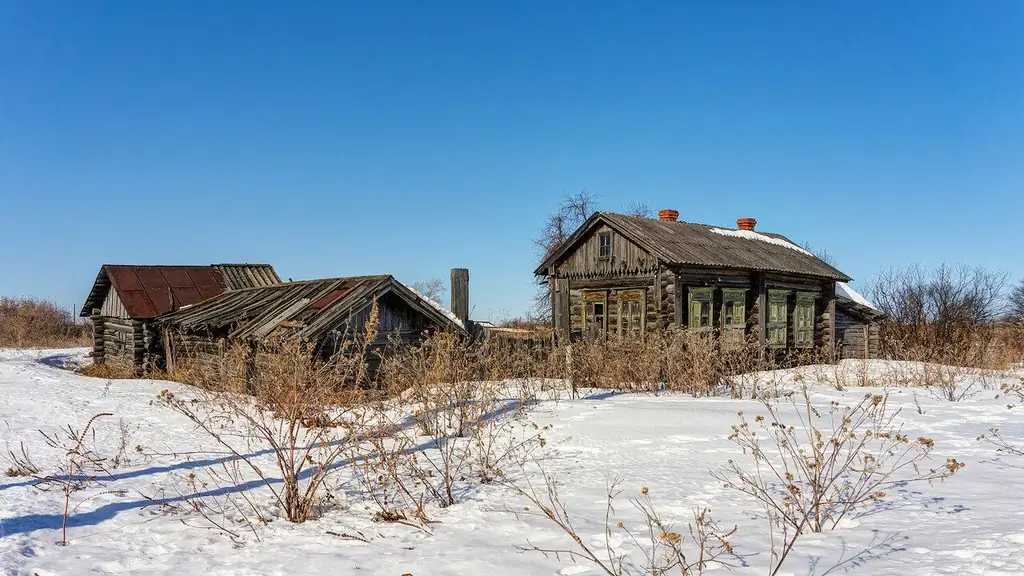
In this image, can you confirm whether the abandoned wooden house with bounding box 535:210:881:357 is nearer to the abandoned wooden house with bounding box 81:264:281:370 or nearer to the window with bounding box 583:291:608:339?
the window with bounding box 583:291:608:339

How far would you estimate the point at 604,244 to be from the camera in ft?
62.4

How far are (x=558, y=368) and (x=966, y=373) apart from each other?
26.9 feet

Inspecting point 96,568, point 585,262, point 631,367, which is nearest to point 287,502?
point 96,568

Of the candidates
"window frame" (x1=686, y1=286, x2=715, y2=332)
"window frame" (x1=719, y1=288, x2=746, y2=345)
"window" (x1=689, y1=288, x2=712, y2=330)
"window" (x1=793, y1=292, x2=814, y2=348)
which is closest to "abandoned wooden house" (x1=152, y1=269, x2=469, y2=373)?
"window frame" (x1=686, y1=286, x2=715, y2=332)

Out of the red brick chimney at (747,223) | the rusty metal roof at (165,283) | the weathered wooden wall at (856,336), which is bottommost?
the weathered wooden wall at (856,336)

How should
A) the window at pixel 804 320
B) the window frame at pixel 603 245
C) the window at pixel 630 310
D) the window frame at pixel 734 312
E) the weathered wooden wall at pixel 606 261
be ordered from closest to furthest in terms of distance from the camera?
the weathered wooden wall at pixel 606 261 < the window at pixel 630 310 < the window frame at pixel 603 245 < the window frame at pixel 734 312 < the window at pixel 804 320

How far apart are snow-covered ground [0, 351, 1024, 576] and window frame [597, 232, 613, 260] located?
11534 millimetres

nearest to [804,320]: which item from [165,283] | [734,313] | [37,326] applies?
[734,313]

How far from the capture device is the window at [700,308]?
59.0 ft

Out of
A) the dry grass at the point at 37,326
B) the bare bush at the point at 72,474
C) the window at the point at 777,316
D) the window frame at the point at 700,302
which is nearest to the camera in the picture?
the bare bush at the point at 72,474

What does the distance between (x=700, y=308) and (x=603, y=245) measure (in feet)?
10.2

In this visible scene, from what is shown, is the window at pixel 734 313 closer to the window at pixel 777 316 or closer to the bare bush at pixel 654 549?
the window at pixel 777 316

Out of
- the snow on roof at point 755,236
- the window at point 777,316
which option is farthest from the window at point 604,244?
the window at point 777,316

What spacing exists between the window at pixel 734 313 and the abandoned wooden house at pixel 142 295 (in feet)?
45.5
